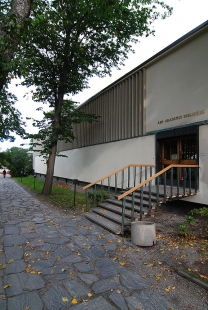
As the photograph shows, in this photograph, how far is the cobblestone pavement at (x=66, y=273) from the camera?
105 inches

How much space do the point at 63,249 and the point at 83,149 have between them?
408 inches

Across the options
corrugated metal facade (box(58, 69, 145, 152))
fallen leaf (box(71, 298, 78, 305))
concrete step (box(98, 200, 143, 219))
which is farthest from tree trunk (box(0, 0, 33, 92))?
corrugated metal facade (box(58, 69, 145, 152))

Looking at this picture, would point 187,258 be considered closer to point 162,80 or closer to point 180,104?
point 180,104

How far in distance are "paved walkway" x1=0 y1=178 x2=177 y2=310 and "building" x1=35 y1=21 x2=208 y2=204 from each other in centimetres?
365

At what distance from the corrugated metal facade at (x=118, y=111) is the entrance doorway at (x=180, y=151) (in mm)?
1419

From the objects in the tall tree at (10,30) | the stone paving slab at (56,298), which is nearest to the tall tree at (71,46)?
the tall tree at (10,30)

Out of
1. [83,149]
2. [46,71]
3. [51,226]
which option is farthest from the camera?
[83,149]

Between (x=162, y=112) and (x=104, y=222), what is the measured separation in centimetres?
436

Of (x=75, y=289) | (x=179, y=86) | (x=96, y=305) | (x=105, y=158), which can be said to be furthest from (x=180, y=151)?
(x=96, y=305)

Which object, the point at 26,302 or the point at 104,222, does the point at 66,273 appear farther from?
the point at 104,222

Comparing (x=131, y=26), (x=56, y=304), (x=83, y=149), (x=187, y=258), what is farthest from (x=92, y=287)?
(x=83, y=149)

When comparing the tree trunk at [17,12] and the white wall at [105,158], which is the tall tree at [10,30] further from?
the white wall at [105,158]

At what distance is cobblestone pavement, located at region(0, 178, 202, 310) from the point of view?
266 centimetres

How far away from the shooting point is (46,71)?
11008mm
